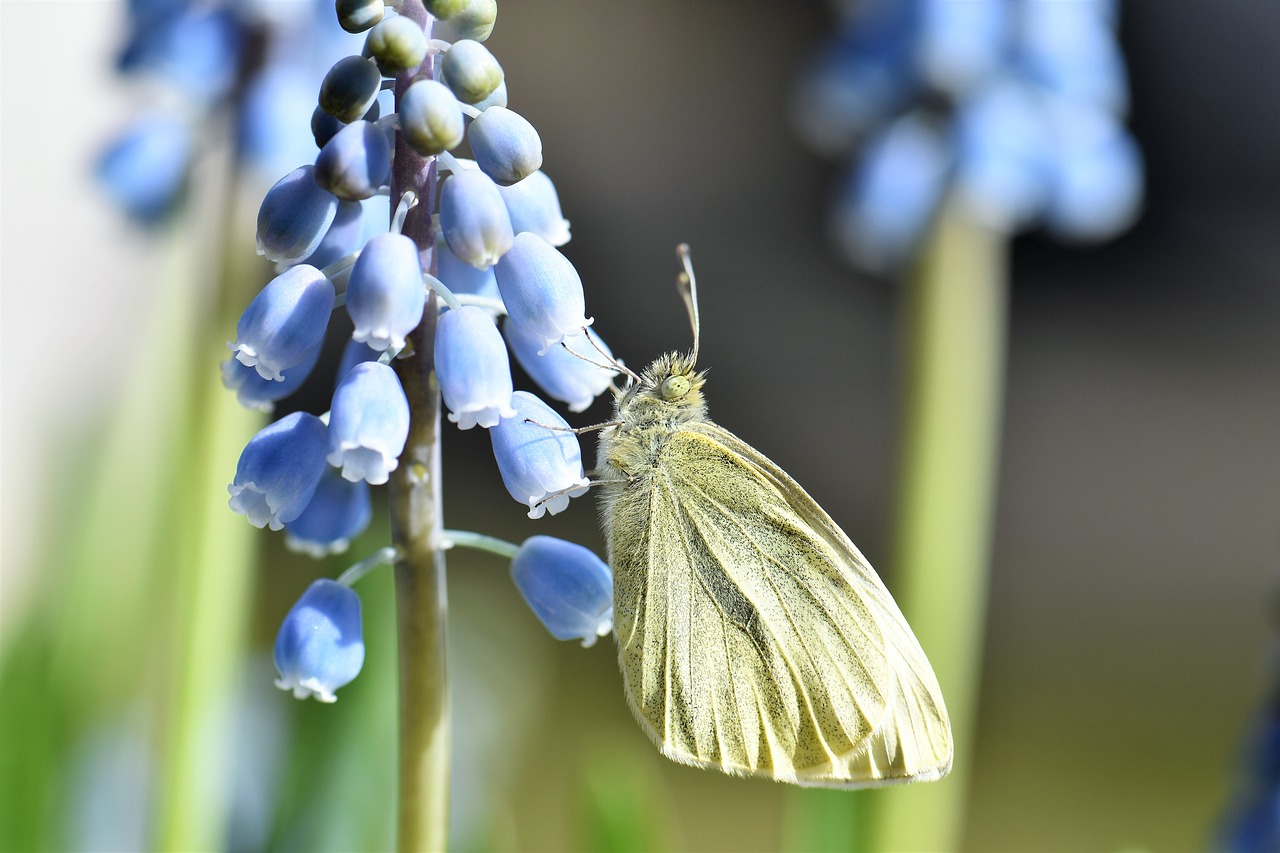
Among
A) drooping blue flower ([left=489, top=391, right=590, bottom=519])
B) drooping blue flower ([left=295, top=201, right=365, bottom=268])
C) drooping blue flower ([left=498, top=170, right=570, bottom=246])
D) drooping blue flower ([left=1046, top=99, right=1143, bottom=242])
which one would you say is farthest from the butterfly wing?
drooping blue flower ([left=1046, top=99, right=1143, bottom=242])

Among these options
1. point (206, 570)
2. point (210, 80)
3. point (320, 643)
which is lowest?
point (320, 643)

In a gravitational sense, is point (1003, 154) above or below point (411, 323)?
above

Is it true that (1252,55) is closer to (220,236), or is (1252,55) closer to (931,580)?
(931,580)

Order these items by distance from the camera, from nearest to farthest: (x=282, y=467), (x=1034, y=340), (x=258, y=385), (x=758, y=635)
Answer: (x=282, y=467) → (x=258, y=385) → (x=758, y=635) → (x=1034, y=340)

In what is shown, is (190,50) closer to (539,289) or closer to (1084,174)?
(539,289)

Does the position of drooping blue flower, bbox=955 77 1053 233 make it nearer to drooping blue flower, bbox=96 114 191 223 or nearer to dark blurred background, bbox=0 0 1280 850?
drooping blue flower, bbox=96 114 191 223

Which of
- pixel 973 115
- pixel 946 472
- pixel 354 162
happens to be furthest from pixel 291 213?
pixel 973 115

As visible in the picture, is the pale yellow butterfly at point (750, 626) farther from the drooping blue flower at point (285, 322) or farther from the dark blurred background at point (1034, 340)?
the dark blurred background at point (1034, 340)
